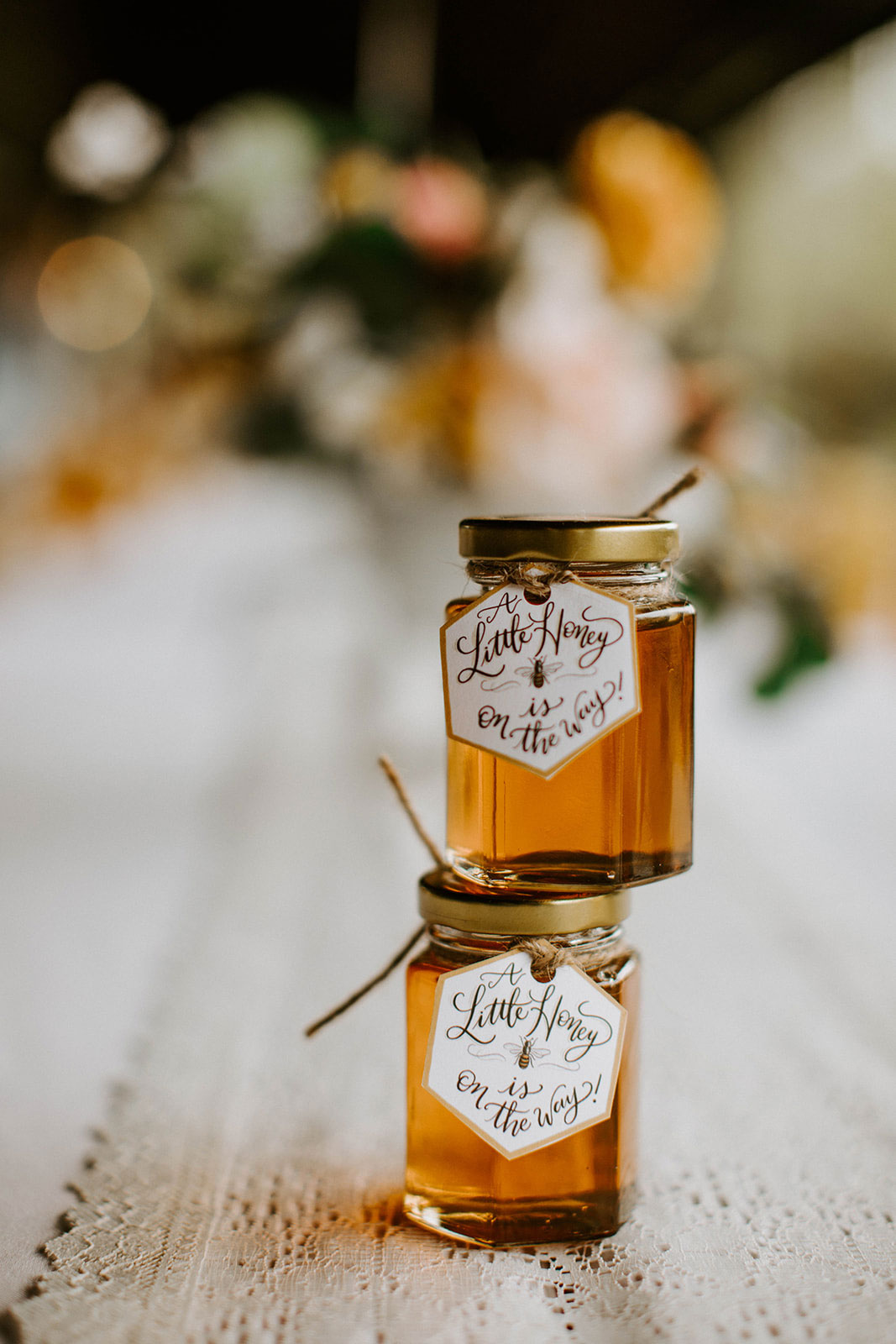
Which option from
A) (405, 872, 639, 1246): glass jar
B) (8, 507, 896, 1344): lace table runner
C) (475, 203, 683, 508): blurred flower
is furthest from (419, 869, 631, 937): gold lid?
(475, 203, 683, 508): blurred flower

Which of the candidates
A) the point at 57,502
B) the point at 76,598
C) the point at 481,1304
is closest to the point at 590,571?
the point at 481,1304

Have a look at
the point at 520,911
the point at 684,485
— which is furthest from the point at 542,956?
the point at 684,485

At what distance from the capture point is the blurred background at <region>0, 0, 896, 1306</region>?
2.89ft

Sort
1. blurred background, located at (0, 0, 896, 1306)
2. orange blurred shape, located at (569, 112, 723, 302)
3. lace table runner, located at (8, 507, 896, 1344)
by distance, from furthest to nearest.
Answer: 1. orange blurred shape, located at (569, 112, 723, 302)
2. blurred background, located at (0, 0, 896, 1306)
3. lace table runner, located at (8, 507, 896, 1344)

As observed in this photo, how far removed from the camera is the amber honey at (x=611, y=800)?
1.55 ft

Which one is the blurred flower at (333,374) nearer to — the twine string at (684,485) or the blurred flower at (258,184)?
the blurred flower at (258,184)

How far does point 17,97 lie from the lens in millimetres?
2666

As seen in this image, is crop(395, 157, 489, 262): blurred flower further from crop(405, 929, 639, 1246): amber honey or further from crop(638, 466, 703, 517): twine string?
crop(405, 929, 639, 1246): amber honey

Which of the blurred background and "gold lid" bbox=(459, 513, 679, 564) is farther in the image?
the blurred background

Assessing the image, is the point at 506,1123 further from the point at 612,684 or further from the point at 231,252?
the point at 231,252

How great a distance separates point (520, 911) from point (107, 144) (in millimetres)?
787

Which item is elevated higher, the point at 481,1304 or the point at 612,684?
the point at 612,684

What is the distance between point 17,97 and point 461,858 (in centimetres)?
284

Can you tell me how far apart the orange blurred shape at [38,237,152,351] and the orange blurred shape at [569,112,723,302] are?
1.41 feet
